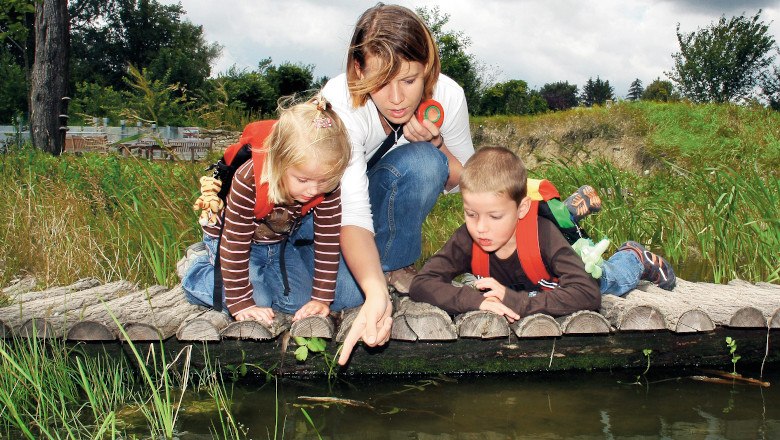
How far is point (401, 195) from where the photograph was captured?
3.73 m

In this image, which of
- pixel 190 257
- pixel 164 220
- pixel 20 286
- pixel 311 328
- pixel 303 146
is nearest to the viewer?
pixel 303 146

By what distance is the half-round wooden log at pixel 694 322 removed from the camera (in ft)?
10.9

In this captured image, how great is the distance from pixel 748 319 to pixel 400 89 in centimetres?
195

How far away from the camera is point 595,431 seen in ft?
9.23

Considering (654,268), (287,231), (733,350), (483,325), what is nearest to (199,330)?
(287,231)

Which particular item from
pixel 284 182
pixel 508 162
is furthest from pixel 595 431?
pixel 284 182

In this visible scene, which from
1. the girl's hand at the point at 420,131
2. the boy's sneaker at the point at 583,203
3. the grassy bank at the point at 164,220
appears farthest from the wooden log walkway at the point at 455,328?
the grassy bank at the point at 164,220

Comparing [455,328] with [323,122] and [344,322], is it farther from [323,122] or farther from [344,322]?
[323,122]

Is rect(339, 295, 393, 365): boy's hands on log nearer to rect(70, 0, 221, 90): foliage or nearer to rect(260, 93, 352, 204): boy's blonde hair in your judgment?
rect(260, 93, 352, 204): boy's blonde hair

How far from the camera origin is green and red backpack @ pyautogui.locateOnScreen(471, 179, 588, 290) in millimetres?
3422

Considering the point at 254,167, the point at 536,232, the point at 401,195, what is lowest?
the point at 536,232

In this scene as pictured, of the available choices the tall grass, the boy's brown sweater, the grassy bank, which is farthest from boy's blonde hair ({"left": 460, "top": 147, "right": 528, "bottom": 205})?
the tall grass

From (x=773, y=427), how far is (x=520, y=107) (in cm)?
3271

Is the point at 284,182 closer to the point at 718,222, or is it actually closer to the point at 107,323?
the point at 107,323
